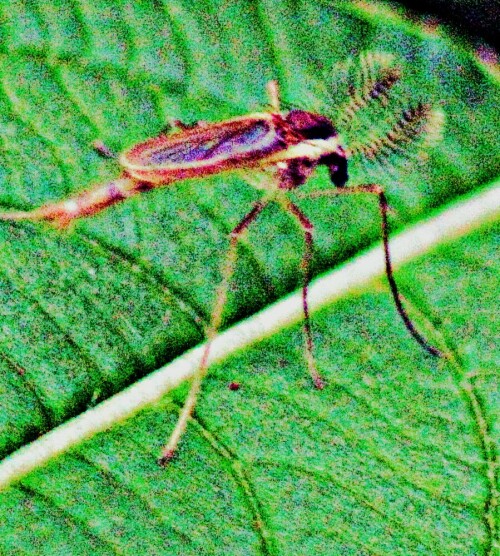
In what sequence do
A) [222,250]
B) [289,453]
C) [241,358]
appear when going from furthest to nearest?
[222,250] < [241,358] < [289,453]

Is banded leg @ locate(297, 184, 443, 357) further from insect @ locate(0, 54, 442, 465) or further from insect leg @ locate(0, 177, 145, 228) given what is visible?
insect leg @ locate(0, 177, 145, 228)

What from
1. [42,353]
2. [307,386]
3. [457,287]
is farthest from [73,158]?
[457,287]

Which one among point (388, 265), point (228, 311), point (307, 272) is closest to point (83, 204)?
point (228, 311)

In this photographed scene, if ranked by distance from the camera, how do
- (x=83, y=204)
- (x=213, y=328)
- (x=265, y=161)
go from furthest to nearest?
(x=265, y=161) < (x=83, y=204) < (x=213, y=328)

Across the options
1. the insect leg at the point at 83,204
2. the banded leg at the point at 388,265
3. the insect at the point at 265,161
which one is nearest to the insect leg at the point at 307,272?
the insect at the point at 265,161

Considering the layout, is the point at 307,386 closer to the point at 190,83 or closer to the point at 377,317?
the point at 377,317

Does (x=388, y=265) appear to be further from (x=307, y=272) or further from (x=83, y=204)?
(x=83, y=204)

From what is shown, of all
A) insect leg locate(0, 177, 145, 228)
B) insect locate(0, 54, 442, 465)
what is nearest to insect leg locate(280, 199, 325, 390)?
insect locate(0, 54, 442, 465)
